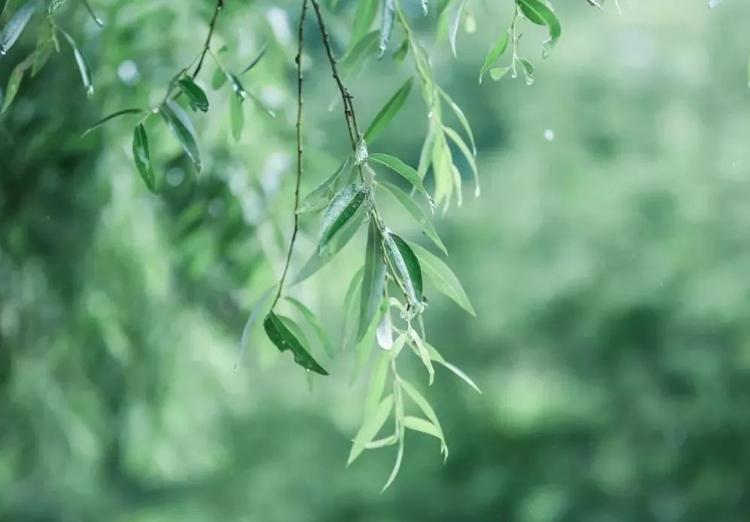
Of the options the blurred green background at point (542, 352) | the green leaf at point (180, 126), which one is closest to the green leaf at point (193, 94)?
the green leaf at point (180, 126)

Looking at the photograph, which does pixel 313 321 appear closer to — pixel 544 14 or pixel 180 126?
pixel 180 126

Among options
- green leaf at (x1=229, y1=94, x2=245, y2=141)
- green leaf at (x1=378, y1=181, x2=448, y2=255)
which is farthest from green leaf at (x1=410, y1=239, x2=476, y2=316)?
green leaf at (x1=229, y1=94, x2=245, y2=141)

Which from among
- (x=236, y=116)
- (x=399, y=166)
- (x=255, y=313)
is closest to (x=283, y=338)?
(x=255, y=313)

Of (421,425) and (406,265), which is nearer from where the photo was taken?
(406,265)

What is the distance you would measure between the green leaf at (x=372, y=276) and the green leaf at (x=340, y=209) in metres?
0.02

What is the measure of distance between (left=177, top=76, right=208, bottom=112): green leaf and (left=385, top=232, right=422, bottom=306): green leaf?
0.70ft

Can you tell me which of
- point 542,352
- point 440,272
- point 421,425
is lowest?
point 542,352

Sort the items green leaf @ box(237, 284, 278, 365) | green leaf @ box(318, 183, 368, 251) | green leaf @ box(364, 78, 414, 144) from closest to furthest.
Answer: green leaf @ box(318, 183, 368, 251) < green leaf @ box(237, 284, 278, 365) < green leaf @ box(364, 78, 414, 144)

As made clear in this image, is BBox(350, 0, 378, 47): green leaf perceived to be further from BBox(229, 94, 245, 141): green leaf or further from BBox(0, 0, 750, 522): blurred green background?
BBox(0, 0, 750, 522): blurred green background

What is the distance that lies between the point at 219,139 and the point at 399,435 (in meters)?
0.99

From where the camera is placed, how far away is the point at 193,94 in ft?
2.77

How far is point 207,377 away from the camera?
2.76m

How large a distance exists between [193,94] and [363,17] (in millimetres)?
218

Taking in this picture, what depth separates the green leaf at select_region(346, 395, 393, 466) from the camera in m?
0.82
